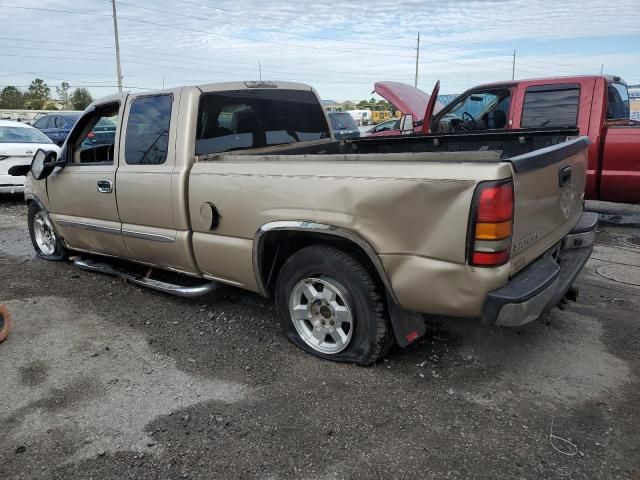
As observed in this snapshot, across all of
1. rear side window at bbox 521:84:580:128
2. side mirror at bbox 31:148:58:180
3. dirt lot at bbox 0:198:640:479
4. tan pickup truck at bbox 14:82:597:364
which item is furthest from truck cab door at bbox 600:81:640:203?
side mirror at bbox 31:148:58:180

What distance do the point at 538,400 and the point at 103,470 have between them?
2.32m

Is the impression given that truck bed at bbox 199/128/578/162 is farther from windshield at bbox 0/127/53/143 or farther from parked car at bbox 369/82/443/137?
windshield at bbox 0/127/53/143

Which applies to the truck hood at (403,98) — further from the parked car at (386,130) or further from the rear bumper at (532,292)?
the rear bumper at (532,292)

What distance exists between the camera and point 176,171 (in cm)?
385

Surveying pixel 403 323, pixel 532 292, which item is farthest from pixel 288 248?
pixel 532 292

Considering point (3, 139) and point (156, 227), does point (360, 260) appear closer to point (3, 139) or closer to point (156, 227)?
point (156, 227)

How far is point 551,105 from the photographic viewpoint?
687cm

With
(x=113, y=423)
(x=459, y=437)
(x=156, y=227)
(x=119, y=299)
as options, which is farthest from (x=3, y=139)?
(x=459, y=437)

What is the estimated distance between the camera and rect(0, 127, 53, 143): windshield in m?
9.95

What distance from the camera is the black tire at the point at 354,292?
3150mm

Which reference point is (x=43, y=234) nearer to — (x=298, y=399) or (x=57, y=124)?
(x=298, y=399)

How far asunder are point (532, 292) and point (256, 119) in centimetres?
264

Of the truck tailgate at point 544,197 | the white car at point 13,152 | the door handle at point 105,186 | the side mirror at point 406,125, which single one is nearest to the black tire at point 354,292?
the truck tailgate at point 544,197

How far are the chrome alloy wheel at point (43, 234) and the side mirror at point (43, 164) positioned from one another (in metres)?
0.66
